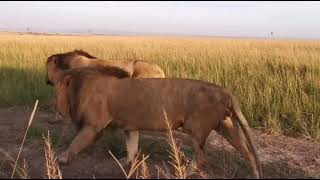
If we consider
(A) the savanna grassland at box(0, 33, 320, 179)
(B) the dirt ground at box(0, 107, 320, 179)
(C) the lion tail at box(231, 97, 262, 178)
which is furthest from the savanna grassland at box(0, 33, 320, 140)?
(C) the lion tail at box(231, 97, 262, 178)

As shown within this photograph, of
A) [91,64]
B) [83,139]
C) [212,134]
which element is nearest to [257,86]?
[212,134]

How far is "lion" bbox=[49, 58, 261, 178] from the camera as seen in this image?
448 centimetres

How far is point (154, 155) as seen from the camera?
5.29 metres

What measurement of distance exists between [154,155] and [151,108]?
0.80 m

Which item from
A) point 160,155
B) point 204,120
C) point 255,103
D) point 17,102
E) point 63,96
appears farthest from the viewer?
point 17,102

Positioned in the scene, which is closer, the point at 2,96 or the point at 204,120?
the point at 204,120

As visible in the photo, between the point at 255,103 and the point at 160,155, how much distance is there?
9.54 feet

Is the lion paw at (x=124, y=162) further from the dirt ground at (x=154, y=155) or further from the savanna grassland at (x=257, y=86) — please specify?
the savanna grassland at (x=257, y=86)

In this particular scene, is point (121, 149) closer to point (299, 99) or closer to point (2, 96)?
point (299, 99)

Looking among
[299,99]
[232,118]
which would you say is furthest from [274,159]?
[299,99]

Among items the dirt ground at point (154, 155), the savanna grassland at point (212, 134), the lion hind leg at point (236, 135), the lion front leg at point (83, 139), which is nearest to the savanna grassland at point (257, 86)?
the savanna grassland at point (212, 134)

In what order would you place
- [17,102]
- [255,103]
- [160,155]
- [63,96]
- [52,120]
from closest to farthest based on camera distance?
[63,96] → [160,155] → [52,120] → [255,103] → [17,102]

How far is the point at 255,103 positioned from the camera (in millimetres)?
7844

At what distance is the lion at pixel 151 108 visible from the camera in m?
4.48
